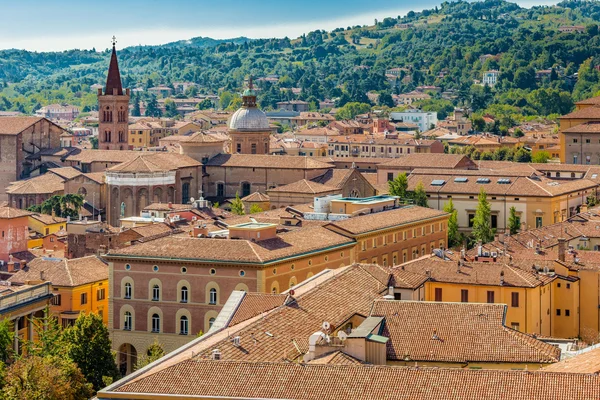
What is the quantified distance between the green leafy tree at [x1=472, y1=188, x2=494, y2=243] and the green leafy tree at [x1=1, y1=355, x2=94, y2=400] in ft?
110

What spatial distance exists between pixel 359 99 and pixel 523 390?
170 metres

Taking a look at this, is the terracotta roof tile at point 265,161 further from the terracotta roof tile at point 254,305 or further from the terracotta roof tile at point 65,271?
the terracotta roof tile at point 254,305

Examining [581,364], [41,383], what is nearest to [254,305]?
[41,383]

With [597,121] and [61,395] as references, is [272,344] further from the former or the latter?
[597,121]

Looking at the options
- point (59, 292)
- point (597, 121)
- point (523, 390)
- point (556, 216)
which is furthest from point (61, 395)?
point (597, 121)

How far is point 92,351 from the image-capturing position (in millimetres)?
41312

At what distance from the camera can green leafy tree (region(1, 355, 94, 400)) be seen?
3409cm

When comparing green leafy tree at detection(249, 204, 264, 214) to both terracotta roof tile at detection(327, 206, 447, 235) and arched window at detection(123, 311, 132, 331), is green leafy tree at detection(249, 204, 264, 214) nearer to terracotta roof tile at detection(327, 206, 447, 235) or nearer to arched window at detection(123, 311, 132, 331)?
terracotta roof tile at detection(327, 206, 447, 235)

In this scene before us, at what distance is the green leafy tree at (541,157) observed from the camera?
105500mm

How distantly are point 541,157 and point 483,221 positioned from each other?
129 feet

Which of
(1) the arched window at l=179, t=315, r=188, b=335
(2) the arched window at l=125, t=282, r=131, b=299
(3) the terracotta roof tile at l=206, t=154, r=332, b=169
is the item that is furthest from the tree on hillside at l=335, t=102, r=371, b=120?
(1) the arched window at l=179, t=315, r=188, b=335

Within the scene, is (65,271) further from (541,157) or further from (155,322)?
(541,157)

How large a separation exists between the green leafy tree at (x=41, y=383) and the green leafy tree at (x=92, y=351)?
3.88 m

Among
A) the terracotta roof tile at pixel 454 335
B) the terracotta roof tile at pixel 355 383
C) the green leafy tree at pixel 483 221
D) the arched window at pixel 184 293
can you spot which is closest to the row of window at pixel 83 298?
the arched window at pixel 184 293
